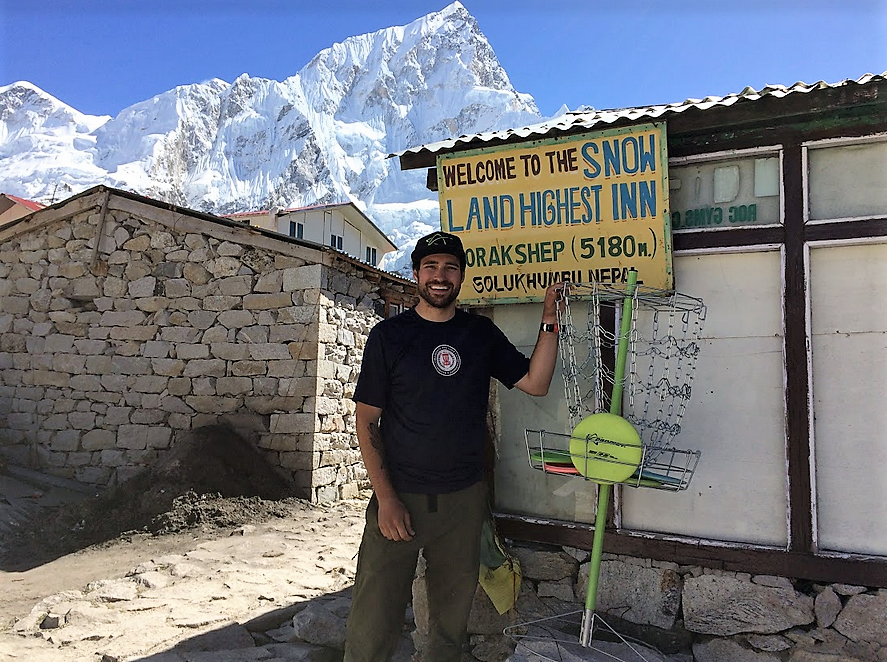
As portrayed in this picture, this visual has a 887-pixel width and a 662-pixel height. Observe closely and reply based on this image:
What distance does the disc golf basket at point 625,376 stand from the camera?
3.15m

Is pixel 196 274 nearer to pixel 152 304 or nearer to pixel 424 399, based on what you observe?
pixel 152 304

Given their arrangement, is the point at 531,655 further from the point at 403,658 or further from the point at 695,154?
the point at 695,154

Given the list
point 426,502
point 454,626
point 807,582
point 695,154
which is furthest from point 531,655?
point 695,154

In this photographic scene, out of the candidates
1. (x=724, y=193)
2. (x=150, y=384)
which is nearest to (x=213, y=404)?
(x=150, y=384)

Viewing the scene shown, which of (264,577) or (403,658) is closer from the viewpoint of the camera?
(403,658)

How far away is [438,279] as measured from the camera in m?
2.89

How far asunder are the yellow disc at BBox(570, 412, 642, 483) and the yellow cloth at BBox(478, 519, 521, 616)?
80 centimetres

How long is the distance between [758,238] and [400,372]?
2.08m

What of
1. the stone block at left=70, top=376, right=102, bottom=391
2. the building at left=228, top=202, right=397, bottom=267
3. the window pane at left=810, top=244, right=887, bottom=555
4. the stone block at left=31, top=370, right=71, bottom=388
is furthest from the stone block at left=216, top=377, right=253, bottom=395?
the building at left=228, top=202, right=397, bottom=267

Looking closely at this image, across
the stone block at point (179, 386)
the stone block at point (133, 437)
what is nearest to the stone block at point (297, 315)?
the stone block at point (179, 386)

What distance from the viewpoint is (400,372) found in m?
2.79

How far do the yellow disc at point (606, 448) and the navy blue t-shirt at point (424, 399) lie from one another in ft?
1.67

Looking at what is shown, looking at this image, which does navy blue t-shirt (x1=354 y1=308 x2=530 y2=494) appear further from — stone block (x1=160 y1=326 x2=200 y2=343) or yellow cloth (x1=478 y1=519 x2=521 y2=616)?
stone block (x1=160 y1=326 x2=200 y2=343)

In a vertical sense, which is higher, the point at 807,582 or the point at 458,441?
the point at 458,441
